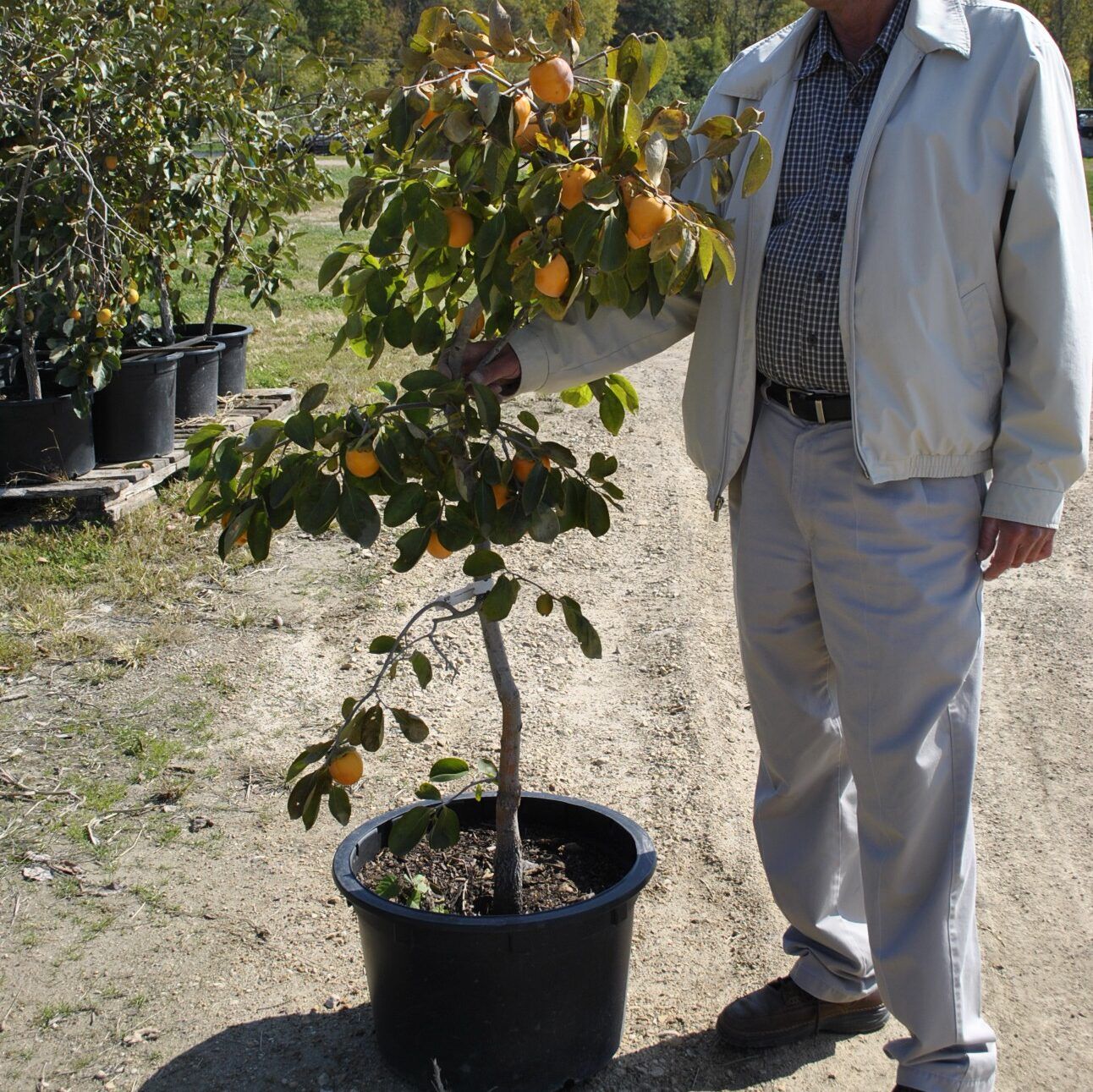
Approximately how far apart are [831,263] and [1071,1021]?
1573 millimetres

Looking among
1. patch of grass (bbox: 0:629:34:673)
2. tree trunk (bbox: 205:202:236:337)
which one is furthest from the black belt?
tree trunk (bbox: 205:202:236:337)

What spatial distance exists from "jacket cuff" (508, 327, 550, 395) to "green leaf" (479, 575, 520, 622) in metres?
0.32

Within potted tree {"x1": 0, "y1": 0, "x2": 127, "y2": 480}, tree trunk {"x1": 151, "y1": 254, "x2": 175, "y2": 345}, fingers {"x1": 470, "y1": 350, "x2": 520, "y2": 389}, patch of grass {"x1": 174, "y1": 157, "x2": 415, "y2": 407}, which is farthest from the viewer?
patch of grass {"x1": 174, "y1": 157, "x2": 415, "y2": 407}

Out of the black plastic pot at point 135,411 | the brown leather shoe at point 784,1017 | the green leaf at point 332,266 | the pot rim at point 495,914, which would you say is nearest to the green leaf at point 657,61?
the green leaf at point 332,266

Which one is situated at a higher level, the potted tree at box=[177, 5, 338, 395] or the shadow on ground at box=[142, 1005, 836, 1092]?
the potted tree at box=[177, 5, 338, 395]

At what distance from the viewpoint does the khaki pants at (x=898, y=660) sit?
1941 mm

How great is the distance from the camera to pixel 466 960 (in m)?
2.05

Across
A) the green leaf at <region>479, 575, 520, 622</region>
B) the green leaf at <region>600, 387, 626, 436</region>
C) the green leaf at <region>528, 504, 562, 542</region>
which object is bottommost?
the green leaf at <region>479, 575, 520, 622</region>

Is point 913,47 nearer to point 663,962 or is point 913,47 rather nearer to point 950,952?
point 950,952

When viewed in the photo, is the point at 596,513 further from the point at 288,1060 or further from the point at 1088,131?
the point at 1088,131

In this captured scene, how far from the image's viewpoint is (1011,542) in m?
1.90

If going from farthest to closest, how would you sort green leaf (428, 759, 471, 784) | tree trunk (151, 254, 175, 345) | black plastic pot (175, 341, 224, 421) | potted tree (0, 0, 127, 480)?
black plastic pot (175, 341, 224, 421), tree trunk (151, 254, 175, 345), potted tree (0, 0, 127, 480), green leaf (428, 759, 471, 784)

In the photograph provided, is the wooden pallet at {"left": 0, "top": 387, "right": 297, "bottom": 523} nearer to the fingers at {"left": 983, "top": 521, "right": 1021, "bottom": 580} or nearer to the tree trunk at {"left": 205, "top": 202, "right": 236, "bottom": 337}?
the tree trunk at {"left": 205, "top": 202, "right": 236, "bottom": 337}

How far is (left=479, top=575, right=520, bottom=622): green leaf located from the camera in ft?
6.38
